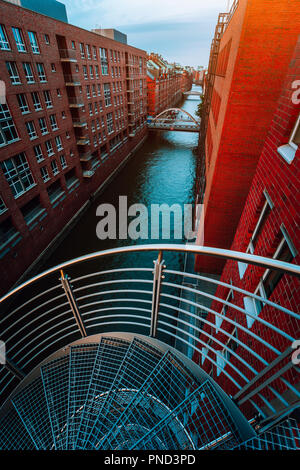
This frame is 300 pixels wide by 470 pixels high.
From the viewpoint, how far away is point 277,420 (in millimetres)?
1560

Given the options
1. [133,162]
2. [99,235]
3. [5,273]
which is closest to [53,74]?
[99,235]

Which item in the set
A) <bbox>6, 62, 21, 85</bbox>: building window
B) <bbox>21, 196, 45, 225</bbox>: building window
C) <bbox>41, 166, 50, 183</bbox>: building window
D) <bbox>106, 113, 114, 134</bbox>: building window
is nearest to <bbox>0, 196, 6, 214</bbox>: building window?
<bbox>21, 196, 45, 225</bbox>: building window

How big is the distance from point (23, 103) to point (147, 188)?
12.7 meters

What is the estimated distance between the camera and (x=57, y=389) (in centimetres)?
301

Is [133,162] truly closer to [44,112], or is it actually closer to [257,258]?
[44,112]

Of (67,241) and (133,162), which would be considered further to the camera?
(133,162)

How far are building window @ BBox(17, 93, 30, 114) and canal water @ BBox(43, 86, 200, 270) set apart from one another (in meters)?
7.92

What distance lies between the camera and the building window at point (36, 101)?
12.5 metres

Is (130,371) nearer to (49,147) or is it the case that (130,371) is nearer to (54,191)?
(49,147)

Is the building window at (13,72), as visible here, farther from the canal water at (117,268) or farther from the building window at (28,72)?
the canal water at (117,268)

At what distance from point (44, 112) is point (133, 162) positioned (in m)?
16.4

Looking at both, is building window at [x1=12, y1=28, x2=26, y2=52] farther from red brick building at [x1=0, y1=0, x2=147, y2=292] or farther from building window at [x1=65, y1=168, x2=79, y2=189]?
building window at [x1=65, y1=168, x2=79, y2=189]

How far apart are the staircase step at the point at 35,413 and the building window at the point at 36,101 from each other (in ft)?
46.9

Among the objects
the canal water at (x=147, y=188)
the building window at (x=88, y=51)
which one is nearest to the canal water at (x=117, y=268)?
the canal water at (x=147, y=188)
